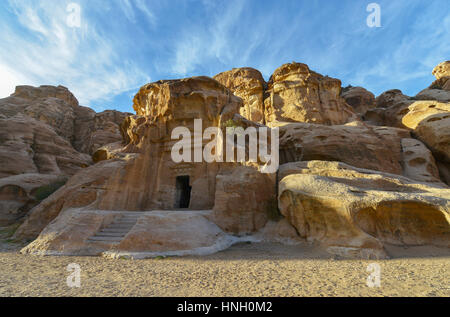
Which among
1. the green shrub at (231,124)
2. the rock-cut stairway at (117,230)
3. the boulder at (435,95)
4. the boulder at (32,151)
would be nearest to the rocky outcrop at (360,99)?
the boulder at (435,95)

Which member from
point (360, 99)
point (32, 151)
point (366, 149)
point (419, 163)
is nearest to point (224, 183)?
point (366, 149)

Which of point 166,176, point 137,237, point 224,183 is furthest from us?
point 166,176

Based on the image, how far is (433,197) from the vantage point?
7.16 metres

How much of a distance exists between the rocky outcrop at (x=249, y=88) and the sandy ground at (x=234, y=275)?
22088 mm

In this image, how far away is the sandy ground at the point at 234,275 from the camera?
12.5ft

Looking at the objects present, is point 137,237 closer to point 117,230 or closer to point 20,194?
point 117,230

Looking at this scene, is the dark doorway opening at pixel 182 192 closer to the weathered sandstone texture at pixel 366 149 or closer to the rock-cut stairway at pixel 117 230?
the rock-cut stairway at pixel 117 230

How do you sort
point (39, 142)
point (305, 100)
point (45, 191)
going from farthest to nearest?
point (305, 100) < point (39, 142) < point (45, 191)

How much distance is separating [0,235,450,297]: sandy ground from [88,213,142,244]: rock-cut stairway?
902 millimetres

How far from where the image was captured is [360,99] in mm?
29031

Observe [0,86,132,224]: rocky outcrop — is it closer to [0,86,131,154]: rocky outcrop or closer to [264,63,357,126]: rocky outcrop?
[0,86,131,154]: rocky outcrop

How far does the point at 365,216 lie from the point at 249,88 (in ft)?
80.0

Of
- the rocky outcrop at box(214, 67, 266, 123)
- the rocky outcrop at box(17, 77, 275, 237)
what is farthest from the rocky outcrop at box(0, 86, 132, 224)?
the rocky outcrop at box(214, 67, 266, 123)
